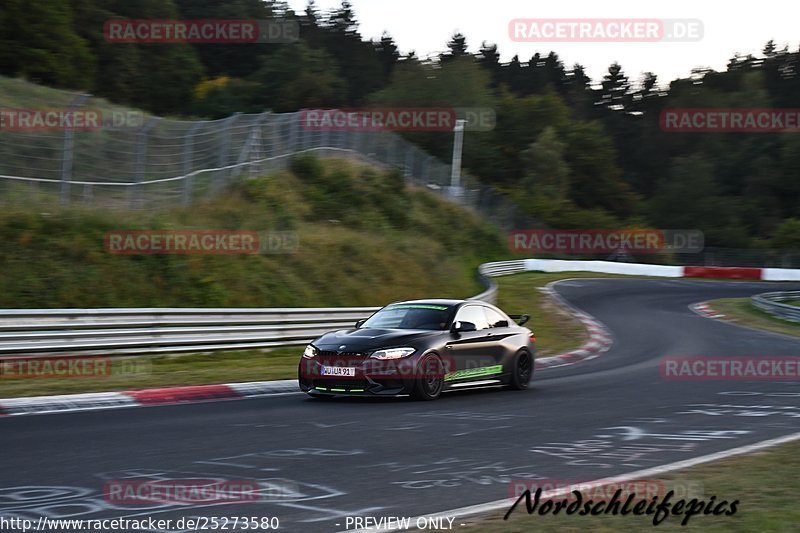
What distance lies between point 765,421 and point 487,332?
408 centimetres

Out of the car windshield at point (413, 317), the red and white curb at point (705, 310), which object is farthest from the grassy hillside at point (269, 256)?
the red and white curb at point (705, 310)

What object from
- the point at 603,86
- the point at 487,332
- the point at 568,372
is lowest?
the point at 568,372

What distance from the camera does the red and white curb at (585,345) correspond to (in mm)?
20172

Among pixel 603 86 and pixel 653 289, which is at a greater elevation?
pixel 603 86

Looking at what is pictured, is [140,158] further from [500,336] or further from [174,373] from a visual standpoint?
[500,336]

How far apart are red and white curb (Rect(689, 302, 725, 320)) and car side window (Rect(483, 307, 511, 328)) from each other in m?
20.8

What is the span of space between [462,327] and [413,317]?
2.24 feet

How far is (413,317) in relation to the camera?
1312 centimetres

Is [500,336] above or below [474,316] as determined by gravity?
below

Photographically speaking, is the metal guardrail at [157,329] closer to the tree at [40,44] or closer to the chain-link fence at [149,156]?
the chain-link fence at [149,156]

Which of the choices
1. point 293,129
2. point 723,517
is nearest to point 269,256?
point 293,129

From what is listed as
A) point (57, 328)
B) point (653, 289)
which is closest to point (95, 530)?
point (57, 328)

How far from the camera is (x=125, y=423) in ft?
31.9

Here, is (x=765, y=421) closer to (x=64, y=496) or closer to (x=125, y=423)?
(x=125, y=423)
